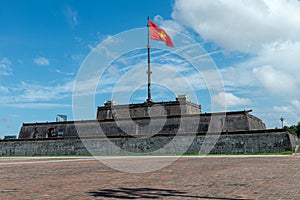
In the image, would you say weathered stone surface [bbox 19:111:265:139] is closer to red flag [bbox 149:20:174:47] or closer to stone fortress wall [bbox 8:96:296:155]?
stone fortress wall [bbox 8:96:296:155]

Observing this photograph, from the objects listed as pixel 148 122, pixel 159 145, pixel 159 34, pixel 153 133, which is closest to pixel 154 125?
pixel 148 122

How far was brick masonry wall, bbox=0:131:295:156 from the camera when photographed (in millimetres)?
23719

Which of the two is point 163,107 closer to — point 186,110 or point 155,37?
point 186,110

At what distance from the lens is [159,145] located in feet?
89.0

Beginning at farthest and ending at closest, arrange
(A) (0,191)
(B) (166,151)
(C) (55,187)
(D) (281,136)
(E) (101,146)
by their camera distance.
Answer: (E) (101,146)
(B) (166,151)
(D) (281,136)
(C) (55,187)
(A) (0,191)

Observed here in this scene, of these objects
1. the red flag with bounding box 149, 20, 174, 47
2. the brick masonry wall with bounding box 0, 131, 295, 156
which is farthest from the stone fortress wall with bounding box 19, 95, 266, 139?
the red flag with bounding box 149, 20, 174, 47

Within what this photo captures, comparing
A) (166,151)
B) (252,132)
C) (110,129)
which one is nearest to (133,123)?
(110,129)

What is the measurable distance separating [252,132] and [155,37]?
16.1 metres

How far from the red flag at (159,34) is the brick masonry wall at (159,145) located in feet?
42.2

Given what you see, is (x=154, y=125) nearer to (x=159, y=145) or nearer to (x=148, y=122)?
(x=148, y=122)

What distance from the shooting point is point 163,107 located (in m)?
36.1

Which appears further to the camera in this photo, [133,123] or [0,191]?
[133,123]

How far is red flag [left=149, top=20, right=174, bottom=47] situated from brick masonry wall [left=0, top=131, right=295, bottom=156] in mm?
12864

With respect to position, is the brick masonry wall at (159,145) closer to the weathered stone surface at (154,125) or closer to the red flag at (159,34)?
the weathered stone surface at (154,125)
